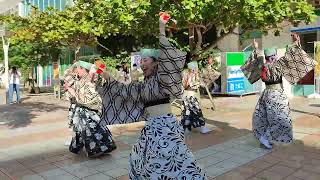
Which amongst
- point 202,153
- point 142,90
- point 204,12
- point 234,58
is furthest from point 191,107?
point 234,58

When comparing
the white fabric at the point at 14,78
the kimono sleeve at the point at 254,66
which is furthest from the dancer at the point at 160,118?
the white fabric at the point at 14,78

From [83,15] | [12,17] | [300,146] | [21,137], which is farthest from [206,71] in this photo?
[12,17]

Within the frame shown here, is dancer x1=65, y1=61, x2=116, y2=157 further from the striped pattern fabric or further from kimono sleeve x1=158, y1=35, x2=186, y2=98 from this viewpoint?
kimono sleeve x1=158, y1=35, x2=186, y2=98

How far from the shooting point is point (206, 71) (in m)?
9.27

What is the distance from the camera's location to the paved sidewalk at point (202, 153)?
17.9 feet

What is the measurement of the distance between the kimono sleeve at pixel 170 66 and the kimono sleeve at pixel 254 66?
3561 mm

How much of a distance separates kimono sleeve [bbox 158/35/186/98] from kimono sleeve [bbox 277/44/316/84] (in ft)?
11.9

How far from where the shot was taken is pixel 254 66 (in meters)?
6.76

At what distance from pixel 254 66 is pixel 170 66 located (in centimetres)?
380

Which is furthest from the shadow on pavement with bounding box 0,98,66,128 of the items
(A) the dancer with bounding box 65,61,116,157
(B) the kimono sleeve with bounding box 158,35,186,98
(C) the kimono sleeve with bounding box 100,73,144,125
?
(B) the kimono sleeve with bounding box 158,35,186,98

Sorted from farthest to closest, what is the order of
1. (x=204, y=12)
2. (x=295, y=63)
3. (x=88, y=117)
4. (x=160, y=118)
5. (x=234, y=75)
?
(x=234, y=75), (x=204, y=12), (x=295, y=63), (x=88, y=117), (x=160, y=118)

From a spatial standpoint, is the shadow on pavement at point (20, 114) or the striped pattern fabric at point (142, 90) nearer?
the striped pattern fabric at point (142, 90)

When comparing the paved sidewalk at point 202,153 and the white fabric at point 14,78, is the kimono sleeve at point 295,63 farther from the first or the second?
the white fabric at point 14,78

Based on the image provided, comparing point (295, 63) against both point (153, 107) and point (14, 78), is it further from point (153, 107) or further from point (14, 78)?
point (14, 78)
